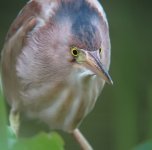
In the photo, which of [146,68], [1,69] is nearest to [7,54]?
[1,69]

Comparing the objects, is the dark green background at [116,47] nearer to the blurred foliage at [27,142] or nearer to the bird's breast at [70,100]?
the bird's breast at [70,100]

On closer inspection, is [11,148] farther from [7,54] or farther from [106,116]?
[106,116]

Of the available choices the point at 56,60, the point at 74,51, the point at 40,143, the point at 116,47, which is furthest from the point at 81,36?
the point at 116,47

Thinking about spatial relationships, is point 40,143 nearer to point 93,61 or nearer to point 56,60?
point 93,61

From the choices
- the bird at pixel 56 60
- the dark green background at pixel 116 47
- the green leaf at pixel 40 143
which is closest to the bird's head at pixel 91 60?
the bird at pixel 56 60

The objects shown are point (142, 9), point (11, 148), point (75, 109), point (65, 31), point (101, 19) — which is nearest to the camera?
point (11, 148)

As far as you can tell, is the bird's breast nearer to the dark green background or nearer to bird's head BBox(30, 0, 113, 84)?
bird's head BBox(30, 0, 113, 84)

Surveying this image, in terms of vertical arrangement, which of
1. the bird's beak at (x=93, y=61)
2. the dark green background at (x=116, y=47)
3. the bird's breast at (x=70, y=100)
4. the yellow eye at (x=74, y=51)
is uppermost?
the yellow eye at (x=74, y=51)

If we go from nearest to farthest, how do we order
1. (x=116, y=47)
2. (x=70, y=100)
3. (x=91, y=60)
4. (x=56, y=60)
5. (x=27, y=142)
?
(x=27, y=142)
(x=91, y=60)
(x=56, y=60)
(x=70, y=100)
(x=116, y=47)
